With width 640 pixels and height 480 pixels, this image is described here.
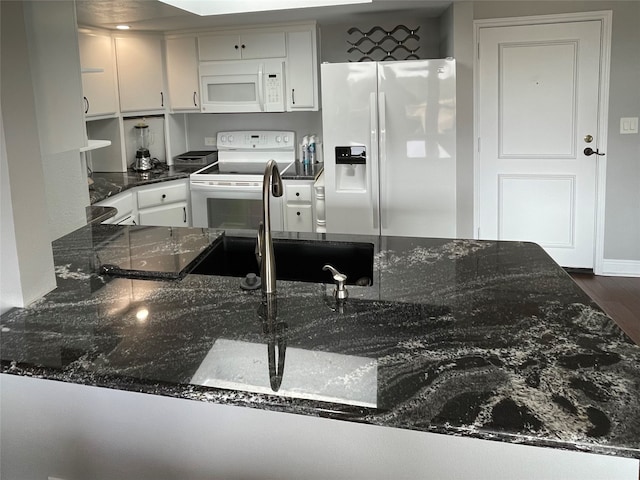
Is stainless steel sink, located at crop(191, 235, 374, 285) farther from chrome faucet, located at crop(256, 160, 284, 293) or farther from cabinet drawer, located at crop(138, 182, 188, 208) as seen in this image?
cabinet drawer, located at crop(138, 182, 188, 208)

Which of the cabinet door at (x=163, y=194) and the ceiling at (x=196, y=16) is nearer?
the ceiling at (x=196, y=16)

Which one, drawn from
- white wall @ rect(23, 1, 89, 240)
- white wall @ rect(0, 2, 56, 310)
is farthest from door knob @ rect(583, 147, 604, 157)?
white wall @ rect(0, 2, 56, 310)

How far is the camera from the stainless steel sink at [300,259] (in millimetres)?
2084

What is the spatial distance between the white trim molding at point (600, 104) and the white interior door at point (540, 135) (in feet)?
0.09

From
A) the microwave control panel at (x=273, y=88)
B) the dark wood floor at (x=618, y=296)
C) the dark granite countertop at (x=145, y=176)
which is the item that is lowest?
the dark wood floor at (x=618, y=296)

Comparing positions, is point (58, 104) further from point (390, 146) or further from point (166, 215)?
point (166, 215)

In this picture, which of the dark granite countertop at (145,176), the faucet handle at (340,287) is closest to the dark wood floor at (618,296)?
the dark granite countertop at (145,176)

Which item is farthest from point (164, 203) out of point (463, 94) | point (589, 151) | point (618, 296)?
point (618, 296)

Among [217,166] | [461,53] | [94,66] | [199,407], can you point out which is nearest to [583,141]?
[461,53]

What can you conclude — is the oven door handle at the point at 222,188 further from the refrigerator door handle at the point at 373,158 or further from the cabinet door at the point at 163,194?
the refrigerator door handle at the point at 373,158

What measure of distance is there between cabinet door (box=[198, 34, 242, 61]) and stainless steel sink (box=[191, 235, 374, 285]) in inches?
110

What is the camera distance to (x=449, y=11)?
13.5 feet

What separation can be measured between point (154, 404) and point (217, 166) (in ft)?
12.6

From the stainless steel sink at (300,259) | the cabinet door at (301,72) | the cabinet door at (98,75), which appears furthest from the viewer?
the cabinet door at (301,72)
